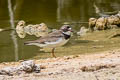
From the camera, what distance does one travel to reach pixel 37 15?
1731 cm

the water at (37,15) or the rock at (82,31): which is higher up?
the water at (37,15)

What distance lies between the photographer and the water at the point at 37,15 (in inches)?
387

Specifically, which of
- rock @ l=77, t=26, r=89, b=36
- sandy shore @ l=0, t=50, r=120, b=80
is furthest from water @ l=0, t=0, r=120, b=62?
sandy shore @ l=0, t=50, r=120, b=80

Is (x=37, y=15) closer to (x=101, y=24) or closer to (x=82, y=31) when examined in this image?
(x=101, y=24)

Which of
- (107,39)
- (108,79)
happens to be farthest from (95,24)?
(108,79)

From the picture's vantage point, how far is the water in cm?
982

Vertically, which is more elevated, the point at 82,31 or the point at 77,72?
the point at 77,72

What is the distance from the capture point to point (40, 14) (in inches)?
693

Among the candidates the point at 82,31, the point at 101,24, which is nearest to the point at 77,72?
the point at 82,31

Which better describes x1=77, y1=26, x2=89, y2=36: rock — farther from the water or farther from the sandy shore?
the sandy shore

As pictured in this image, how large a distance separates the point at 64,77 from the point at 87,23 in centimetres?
947

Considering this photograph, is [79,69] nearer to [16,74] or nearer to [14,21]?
[16,74]

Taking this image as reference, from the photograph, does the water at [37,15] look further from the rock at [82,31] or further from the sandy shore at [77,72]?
the sandy shore at [77,72]

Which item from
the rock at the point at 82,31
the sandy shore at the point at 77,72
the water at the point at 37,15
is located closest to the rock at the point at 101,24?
the rock at the point at 82,31
